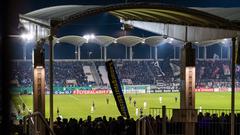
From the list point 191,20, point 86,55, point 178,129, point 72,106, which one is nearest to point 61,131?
point 178,129

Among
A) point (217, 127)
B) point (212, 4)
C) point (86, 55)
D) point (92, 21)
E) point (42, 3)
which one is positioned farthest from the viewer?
point (86, 55)

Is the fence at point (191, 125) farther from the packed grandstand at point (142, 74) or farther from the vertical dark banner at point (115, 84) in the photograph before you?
the packed grandstand at point (142, 74)

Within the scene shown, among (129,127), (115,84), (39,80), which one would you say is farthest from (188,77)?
(39,80)

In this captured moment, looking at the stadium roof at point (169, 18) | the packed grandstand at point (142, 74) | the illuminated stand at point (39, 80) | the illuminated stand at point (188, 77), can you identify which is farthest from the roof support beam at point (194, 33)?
the packed grandstand at point (142, 74)

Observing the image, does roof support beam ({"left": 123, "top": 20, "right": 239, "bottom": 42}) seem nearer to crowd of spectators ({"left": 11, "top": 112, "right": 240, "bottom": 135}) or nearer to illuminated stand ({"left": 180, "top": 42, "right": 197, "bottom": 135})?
illuminated stand ({"left": 180, "top": 42, "right": 197, "bottom": 135})

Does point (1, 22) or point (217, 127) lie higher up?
point (1, 22)

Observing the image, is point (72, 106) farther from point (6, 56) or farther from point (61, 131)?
point (6, 56)

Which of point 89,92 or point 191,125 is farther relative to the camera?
point 89,92

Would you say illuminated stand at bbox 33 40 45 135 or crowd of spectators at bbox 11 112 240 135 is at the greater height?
illuminated stand at bbox 33 40 45 135

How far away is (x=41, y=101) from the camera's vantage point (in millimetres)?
14180

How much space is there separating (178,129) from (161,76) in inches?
1721

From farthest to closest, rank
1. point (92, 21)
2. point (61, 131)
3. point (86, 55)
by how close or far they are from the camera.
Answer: point (86, 55) < point (92, 21) < point (61, 131)

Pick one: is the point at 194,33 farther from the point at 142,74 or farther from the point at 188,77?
the point at 142,74

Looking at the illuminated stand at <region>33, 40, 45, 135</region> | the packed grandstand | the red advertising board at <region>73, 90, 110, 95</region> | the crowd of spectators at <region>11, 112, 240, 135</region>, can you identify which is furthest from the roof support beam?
the packed grandstand
